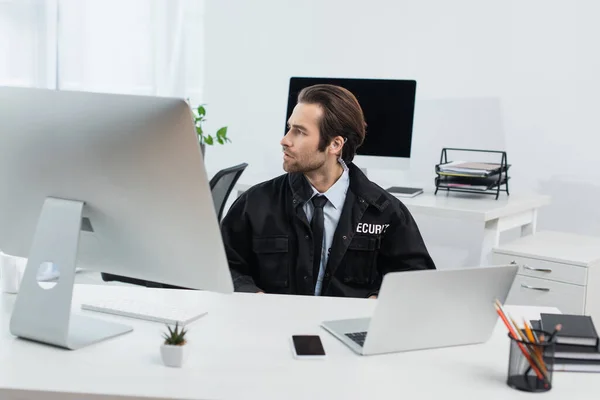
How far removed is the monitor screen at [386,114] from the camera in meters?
3.79

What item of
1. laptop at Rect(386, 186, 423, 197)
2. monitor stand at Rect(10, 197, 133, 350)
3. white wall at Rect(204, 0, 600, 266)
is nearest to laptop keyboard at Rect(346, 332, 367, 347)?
monitor stand at Rect(10, 197, 133, 350)

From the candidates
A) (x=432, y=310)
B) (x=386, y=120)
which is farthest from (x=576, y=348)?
(x=386, y=120)

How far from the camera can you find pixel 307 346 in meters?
1.65

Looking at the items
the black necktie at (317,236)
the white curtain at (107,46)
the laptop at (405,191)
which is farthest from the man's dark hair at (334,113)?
the white curtain at (107,46)

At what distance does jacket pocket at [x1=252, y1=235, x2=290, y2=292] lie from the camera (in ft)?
7.76

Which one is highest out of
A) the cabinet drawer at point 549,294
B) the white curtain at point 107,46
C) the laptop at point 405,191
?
the white curtain at point 107,46

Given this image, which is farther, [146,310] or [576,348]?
[146,310]

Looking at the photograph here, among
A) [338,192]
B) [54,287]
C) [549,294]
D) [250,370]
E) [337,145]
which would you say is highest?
[337,145]

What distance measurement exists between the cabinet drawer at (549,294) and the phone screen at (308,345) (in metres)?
1.52

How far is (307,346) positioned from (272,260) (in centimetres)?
74

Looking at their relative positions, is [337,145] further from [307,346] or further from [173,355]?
[173,355]

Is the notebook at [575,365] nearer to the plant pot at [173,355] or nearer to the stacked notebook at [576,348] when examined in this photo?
the stacked notebook at [576,348]

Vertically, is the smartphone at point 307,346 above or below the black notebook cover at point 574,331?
below

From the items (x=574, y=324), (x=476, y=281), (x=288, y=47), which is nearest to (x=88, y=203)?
(x=476, y=281)
